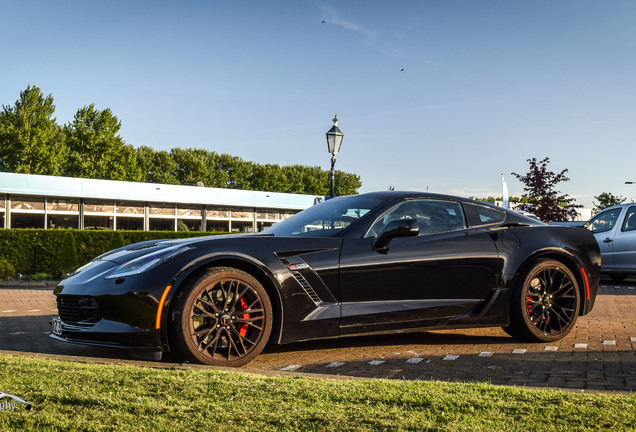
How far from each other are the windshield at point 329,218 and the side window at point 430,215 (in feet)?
0.62

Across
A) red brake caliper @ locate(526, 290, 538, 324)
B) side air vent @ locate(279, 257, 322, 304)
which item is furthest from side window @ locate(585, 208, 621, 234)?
side air vent @ locate(279, 257, 322, 304)

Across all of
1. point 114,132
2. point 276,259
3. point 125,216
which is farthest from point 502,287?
point 114,132

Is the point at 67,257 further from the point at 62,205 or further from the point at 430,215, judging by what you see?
the point at 62,205

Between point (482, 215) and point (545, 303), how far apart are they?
1127 millimetres

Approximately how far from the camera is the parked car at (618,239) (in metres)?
13.0

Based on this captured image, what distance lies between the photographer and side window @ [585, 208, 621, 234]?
44.4 ft

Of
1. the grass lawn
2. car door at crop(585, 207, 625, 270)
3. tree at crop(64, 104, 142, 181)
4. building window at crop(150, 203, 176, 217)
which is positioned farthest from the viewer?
tree at crop(64, 104, 142, 181)

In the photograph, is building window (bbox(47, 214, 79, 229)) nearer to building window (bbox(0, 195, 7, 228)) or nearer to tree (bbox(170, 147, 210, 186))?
building window (bbox(0, 195, 7, 228))

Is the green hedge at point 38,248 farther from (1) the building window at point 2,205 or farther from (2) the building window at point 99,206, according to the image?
(2) the building window at point 99,206

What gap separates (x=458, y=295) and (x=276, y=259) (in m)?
1.85

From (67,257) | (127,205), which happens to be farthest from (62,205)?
(67,257)

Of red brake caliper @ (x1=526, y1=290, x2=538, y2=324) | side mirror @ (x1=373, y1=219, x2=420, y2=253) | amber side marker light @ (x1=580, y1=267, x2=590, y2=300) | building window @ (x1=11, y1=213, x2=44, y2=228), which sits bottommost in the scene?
red brake caliper @ (x1=526, y1=290, x2=538, y2=324)

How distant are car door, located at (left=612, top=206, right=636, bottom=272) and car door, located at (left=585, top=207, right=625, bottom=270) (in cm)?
8

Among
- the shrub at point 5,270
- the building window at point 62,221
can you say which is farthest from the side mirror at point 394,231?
the building window at point 62,221
